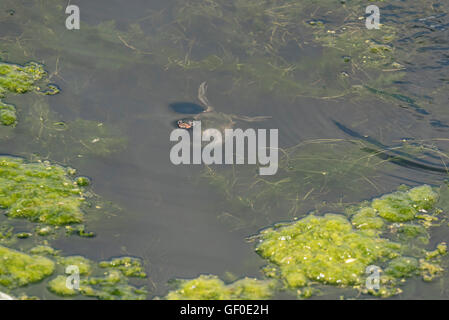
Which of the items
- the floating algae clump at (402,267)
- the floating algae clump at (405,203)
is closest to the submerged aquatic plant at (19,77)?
the floating algae clump at (405,203)

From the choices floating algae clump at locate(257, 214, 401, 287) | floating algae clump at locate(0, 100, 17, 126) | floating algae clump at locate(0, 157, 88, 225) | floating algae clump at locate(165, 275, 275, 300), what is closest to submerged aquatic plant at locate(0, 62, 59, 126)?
floating algae clump at locate(0, 100, 17, 126)

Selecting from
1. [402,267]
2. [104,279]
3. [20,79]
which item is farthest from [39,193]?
[402,267]

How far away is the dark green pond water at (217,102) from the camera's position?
391 cm

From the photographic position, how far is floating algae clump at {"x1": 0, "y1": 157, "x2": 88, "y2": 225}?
12.9ft

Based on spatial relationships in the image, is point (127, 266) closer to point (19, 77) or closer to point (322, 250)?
point (322, 250)

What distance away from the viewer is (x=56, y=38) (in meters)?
5.45

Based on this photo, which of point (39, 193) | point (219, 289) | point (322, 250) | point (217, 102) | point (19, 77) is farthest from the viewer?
point (19, 77)

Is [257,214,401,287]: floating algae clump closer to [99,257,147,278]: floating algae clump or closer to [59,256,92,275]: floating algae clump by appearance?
[99,257,147,278]: floating algae clump

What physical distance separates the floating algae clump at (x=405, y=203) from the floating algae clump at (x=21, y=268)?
7.54 feet

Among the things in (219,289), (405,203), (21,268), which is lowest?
(219,289)

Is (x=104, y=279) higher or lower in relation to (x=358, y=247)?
lower

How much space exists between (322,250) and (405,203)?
0.79m

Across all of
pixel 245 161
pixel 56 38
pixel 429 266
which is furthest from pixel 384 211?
pixel 56 38

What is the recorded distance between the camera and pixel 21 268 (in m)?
3.55
